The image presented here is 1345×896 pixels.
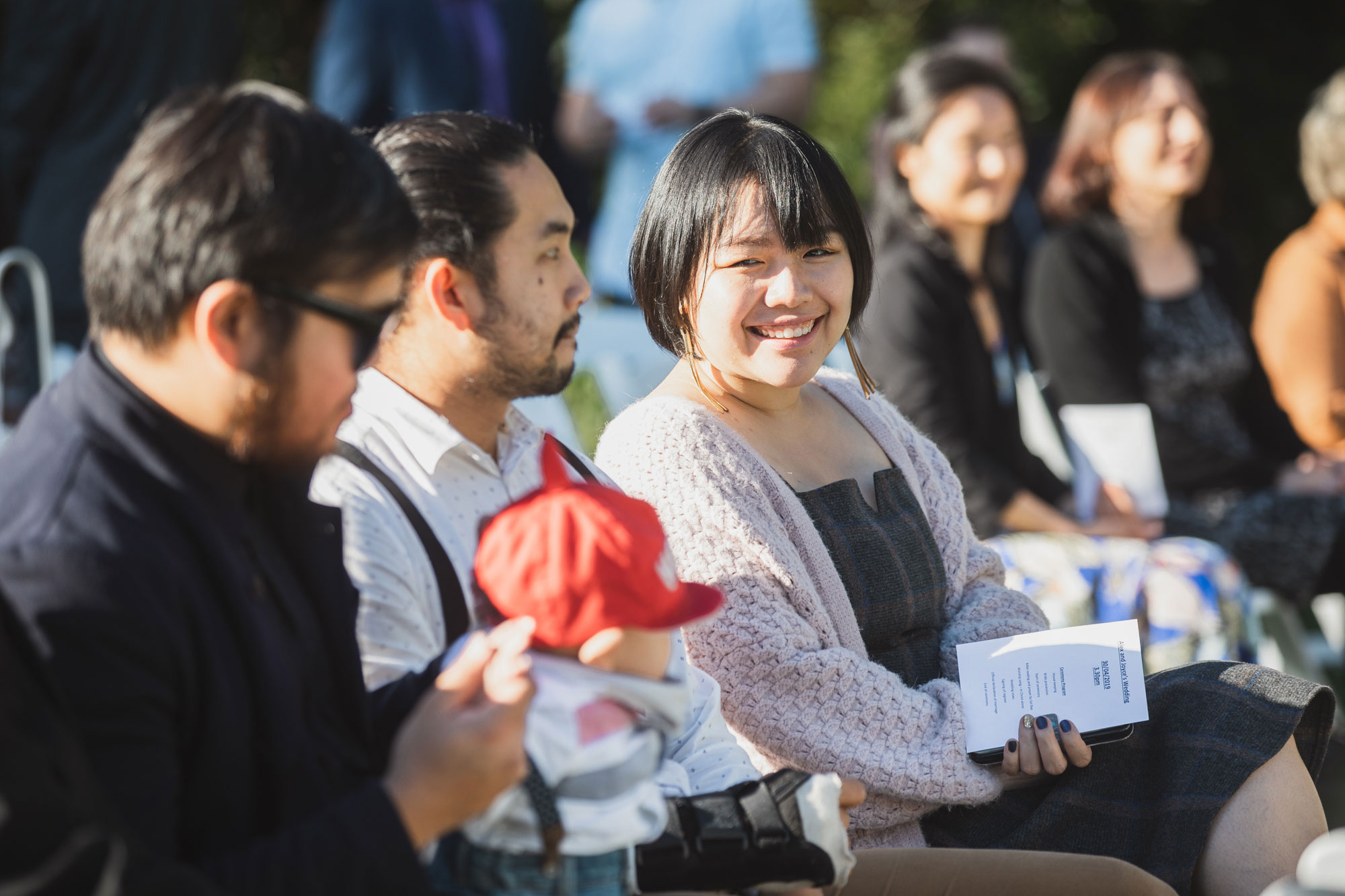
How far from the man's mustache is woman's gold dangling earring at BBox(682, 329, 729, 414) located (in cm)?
47

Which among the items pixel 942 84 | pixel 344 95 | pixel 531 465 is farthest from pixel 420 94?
pixel 531 465

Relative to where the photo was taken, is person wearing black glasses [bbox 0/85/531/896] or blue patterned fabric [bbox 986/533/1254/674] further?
blue patterned fabric [bbox 986/533/1254/674]

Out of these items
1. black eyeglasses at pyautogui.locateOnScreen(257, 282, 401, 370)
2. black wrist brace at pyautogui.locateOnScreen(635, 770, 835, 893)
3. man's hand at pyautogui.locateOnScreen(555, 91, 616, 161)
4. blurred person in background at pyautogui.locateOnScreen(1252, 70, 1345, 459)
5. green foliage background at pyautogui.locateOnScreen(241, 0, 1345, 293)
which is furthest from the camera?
green foliage background at pyautogui.locateOnScreen(241, 0, 1345, 293)

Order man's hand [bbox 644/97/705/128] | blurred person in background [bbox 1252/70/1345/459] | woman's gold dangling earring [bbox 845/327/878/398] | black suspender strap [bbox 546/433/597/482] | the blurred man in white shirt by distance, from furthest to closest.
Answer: man's hand [bbox 644/97/705/128] → blurred person in background [bbox 1252/70/1345/459] → woman's gold dangling earring [bbox 845/327/878/398] → black suspender strap [bbox 546/433/597/482] → the blurred man in white shirt

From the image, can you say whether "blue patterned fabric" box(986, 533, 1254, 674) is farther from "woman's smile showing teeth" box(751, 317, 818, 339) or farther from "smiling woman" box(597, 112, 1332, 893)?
"woman's smile showing teeth" box(751, 317, 818, 339)

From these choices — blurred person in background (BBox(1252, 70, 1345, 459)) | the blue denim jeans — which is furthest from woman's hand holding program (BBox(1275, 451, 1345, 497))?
the blue denim jeans

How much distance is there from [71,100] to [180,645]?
12.1 ft

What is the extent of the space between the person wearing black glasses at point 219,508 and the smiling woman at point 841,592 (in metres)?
0.87

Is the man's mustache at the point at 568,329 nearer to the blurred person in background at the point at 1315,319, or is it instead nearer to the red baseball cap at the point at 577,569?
the red baseball cap at the point at 577,569

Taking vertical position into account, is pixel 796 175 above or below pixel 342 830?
above

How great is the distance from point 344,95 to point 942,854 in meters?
3.66

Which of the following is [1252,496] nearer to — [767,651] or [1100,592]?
[1100,592]

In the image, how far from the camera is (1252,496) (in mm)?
4090

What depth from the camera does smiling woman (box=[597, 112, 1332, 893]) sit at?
6.82ft
